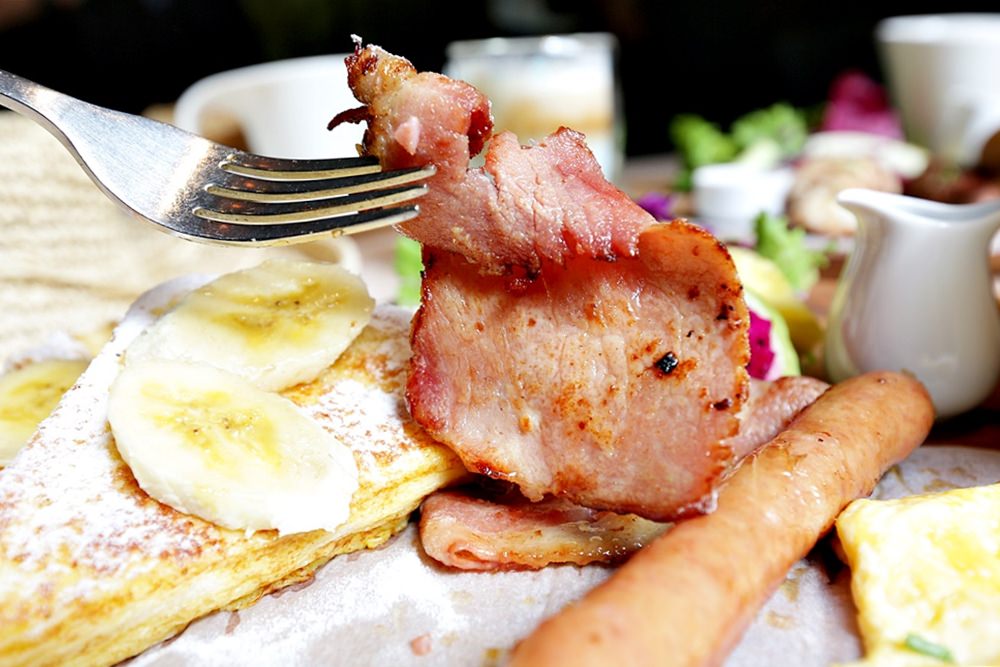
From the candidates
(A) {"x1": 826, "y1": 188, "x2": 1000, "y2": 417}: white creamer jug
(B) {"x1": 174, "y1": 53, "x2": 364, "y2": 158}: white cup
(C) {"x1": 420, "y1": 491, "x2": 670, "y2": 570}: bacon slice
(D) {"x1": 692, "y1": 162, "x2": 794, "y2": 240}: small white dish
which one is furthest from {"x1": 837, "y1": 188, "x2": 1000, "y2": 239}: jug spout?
(B) {"x1": 174, "y1": 53, "x2": 364, "y2": 158}: white cup

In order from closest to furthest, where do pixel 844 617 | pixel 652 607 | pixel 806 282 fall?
pixel 652 607 < pixel 844 617 < pixel 806 282

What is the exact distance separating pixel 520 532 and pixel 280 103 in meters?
2.88

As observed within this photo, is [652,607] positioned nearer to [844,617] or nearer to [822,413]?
[844,617]

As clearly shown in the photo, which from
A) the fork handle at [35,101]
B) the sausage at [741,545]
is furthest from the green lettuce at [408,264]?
the sausage at [741,545]

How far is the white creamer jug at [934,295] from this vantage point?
2.07m

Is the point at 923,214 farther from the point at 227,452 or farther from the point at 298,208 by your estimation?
the point at 227,452

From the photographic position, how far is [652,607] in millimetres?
1198

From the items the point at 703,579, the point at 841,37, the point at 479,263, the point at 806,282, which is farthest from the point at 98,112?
the point at 841,37

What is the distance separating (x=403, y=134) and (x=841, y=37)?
7481 mm

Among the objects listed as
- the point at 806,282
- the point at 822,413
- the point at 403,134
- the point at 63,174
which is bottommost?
the point at 806,282

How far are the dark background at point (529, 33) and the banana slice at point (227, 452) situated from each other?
5397mm

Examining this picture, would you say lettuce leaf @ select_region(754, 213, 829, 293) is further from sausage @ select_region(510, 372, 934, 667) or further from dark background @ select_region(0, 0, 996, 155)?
dark background @ select_region(0, 0, 996, 155)

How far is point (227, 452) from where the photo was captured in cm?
147

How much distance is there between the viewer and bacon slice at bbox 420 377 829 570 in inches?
62.0
